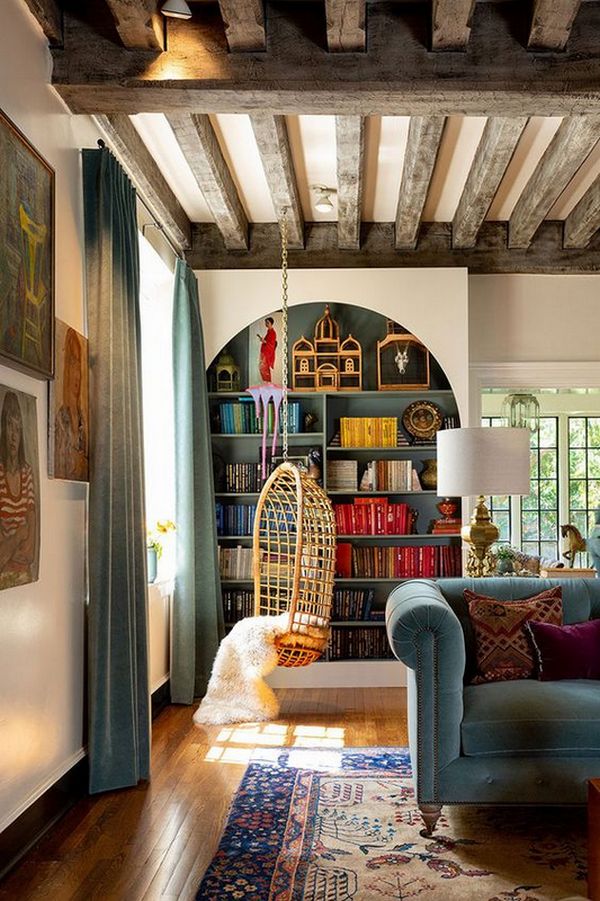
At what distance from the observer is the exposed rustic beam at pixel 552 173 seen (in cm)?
485

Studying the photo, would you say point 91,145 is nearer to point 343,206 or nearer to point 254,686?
point 343,206

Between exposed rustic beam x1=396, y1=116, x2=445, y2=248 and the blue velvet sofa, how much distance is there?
2.48 meters

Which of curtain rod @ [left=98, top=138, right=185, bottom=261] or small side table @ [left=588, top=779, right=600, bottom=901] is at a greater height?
curtain rod @ [left=98, top=138, right=185, bottom=261]

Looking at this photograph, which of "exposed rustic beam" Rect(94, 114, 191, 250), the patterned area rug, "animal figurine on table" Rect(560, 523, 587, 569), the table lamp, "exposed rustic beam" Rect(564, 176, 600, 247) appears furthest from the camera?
"animal figurine on table" Rect(560, 523, 587, 569)

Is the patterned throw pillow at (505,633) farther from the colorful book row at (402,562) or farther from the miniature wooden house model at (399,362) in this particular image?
the miniature wooden house model at (399,362)

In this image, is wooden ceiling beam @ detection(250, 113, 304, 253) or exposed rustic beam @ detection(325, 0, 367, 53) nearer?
exposed rustic beam @ detection(325, 0, 367, 53)

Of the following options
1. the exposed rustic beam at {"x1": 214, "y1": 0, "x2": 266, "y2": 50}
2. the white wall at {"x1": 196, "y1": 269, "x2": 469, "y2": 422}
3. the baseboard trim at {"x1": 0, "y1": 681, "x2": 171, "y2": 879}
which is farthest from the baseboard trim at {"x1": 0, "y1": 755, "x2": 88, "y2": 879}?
the white wall at {"x1": 196, "y1": 269, "x2": 469, "y2": 422}

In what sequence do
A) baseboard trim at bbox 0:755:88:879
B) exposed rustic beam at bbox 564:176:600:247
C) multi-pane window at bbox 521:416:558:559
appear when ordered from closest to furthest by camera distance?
baseboard trim at bbox 0:755:88:879 < exposed rustic beam at bbox 564:176:600:247 < multi-pane window at bbox 521:416:558:559

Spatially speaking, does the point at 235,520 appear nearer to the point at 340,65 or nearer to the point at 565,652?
the point at 565,652

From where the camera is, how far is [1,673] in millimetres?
3201

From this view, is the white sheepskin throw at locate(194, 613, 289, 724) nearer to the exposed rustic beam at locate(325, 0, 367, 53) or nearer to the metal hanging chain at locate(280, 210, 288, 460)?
the metal hanging chain at locate(280, 210, 288, 460)

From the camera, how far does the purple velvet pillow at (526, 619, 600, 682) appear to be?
156 inches

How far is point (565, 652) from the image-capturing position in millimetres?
3979

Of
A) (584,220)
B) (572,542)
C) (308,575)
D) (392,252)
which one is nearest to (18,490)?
(308,575)
